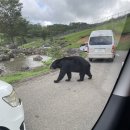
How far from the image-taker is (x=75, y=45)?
112 inches

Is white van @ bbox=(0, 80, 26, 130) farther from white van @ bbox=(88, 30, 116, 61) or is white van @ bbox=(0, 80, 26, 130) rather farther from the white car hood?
white van @ bbox=(88, 30, 116, 61)

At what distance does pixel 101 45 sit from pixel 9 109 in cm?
101

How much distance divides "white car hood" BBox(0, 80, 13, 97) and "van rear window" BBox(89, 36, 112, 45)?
0.88 m

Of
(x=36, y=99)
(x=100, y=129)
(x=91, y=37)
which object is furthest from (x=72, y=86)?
(x=100, y=129)

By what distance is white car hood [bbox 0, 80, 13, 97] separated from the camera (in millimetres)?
2917

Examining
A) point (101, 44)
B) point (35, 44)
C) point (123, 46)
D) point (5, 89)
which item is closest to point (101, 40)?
point (101, 44)

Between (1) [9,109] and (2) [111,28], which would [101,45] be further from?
(1) [9,109]

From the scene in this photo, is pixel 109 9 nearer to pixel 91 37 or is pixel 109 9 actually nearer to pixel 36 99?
pixel 91 37

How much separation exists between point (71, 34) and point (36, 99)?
4.05 feet

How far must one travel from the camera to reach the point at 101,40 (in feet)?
9.37

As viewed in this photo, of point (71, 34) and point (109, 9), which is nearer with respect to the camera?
point (109, 9)

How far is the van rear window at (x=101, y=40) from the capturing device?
272cm

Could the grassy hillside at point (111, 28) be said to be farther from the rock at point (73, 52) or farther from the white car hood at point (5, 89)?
the white car hood at point (5, 89)

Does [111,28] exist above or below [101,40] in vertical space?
above
